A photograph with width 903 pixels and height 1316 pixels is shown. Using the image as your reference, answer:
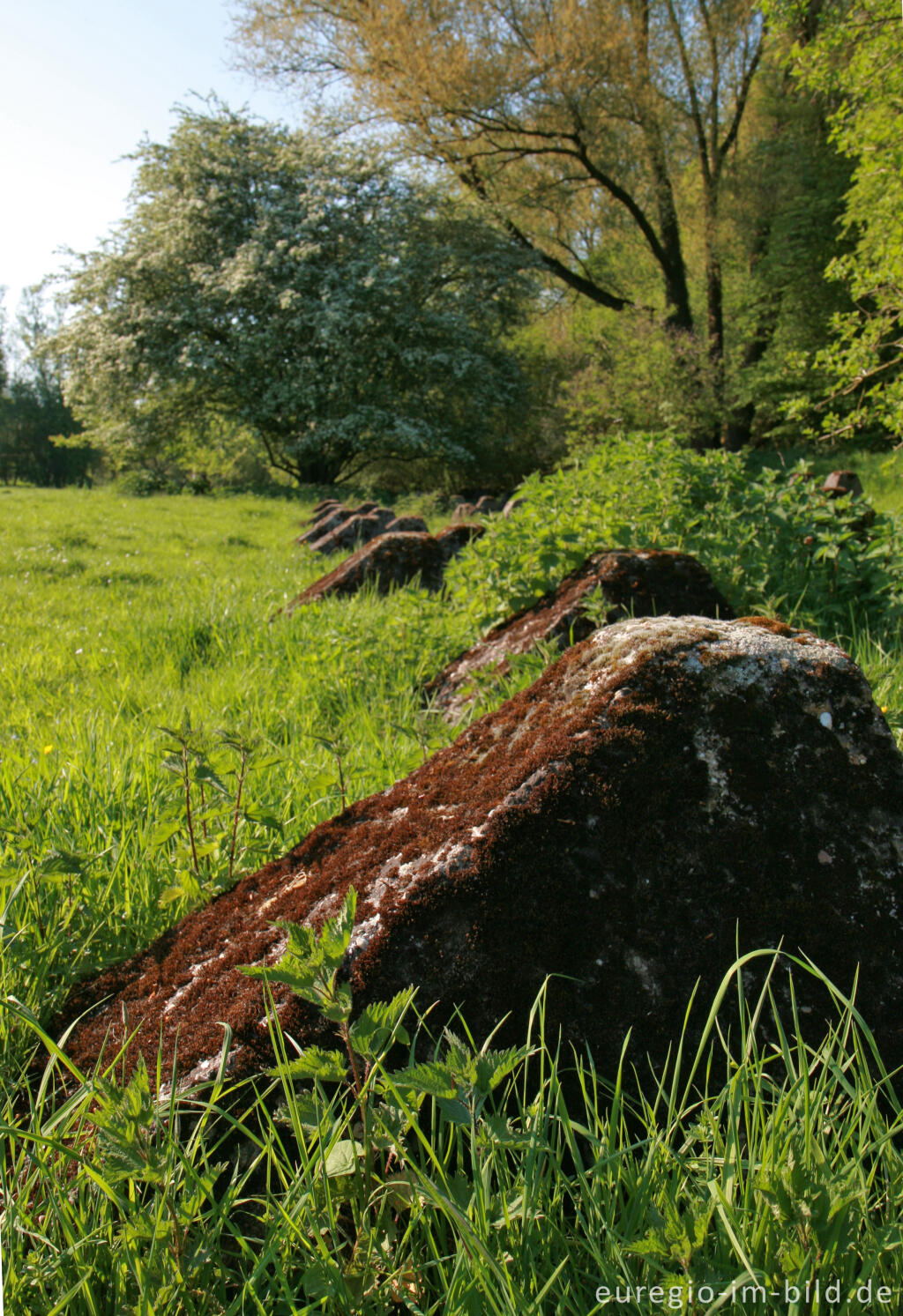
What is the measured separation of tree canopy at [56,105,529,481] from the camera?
23141 mm

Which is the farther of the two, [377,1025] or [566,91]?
[566,91]

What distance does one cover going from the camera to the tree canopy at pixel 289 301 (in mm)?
23141

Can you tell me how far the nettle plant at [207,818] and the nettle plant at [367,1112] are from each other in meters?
0.90

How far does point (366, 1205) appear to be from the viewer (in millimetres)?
1081

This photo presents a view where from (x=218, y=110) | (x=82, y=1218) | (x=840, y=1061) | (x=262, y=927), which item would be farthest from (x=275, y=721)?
(x=218, y=110)

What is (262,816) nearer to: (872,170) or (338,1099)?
(338,1099)

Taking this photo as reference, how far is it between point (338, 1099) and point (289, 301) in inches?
948

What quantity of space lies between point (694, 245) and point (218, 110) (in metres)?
17.2

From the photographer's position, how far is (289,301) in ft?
71.7

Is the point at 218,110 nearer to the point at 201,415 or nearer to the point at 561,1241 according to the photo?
the point at 201,415

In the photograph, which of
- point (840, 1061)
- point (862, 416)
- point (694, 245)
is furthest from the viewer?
point (694, 245)

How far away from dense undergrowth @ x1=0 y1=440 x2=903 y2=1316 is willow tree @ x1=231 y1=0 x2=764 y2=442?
1710cm

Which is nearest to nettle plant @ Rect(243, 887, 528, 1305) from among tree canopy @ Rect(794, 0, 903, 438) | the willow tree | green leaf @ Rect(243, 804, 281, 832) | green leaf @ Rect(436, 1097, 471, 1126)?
green leaf @ Rect(436, 1097, 471, 1126)

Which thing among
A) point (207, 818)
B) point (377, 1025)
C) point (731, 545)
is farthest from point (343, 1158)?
point (731, 545)
